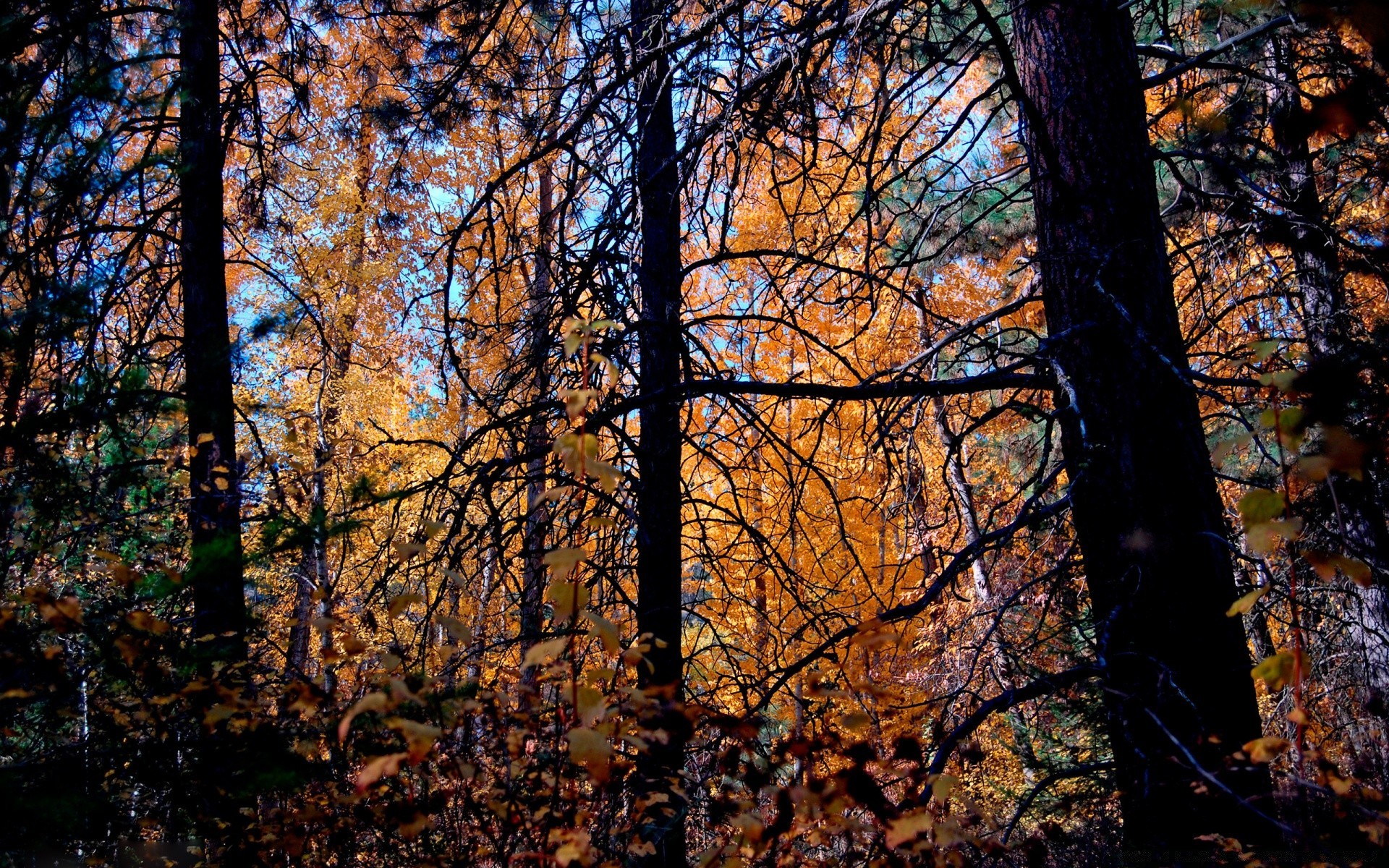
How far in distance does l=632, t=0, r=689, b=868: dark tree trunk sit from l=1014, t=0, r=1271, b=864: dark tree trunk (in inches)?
60.0

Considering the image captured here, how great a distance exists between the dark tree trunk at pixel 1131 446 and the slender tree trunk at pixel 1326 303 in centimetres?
38

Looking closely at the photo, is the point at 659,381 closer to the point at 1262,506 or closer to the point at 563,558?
the point at 563,558

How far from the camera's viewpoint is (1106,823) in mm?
5469

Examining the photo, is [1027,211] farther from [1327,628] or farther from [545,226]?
[545,226]

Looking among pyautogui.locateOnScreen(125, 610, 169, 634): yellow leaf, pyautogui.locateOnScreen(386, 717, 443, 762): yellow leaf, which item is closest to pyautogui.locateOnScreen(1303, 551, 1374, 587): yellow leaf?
pyautogui.locateOnScreen(386, 717, 443, 762): yellow leaf

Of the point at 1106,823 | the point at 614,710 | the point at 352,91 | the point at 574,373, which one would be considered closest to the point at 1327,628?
the point at 1106,823

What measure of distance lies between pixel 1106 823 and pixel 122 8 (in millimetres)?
7393

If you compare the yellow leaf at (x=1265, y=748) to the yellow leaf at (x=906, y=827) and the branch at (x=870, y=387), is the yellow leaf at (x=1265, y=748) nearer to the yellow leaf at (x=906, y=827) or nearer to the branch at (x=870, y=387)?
the yellow leaf at (x=906, y=827)

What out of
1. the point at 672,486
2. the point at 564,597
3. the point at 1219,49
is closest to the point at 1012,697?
the point at 564,597

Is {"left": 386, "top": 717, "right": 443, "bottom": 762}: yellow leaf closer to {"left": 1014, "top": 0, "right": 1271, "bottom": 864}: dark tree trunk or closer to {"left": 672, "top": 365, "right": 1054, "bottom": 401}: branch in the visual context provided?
{"left": 672, "top": 365, "right": 1054, "bottom": 401}: branch

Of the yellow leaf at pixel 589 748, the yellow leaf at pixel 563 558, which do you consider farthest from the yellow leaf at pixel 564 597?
the yellow leaf at pixel 589 748

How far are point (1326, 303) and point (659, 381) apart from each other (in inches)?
146

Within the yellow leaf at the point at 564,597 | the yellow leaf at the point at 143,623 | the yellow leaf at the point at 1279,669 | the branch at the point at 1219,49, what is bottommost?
the yellow leaf at the point at 1279,669

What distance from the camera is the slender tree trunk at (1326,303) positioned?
2.15 metres
